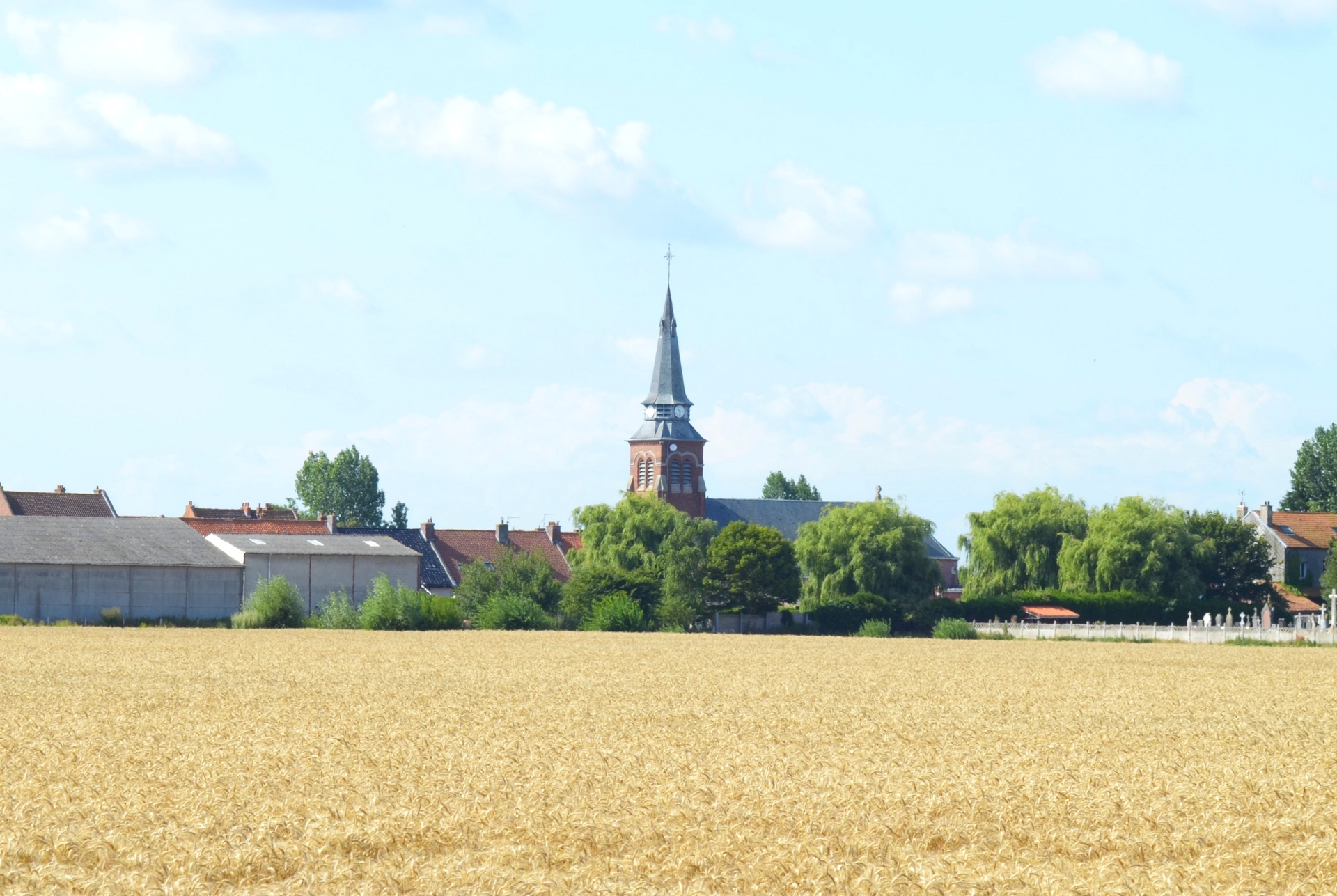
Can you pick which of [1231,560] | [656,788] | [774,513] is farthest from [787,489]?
[656,788]

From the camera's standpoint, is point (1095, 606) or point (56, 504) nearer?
point (1095, 606)

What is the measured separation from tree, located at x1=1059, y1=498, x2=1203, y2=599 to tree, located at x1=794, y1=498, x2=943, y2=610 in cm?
779

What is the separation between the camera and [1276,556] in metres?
116

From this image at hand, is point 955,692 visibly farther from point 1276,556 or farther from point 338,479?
point 338,479

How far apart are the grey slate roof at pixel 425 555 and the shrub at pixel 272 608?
3107 cm

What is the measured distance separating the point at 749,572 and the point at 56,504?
174 ft

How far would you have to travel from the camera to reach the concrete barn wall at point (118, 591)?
7612cm

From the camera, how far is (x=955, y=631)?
254ft

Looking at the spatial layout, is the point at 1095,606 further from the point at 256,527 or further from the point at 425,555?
the point at 256,527

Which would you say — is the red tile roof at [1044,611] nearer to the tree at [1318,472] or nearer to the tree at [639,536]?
the tree at [639,536]

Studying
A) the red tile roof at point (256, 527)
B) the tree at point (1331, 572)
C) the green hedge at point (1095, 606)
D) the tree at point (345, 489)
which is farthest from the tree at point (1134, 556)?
the tree at point (345, 489)

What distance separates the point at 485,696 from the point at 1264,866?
20.3 meters

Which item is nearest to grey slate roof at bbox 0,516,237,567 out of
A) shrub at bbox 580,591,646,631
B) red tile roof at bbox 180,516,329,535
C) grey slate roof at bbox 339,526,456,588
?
red tile roof at bbox 180,516,329,535

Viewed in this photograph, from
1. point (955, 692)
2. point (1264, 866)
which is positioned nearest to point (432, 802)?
point (1264, 866)
